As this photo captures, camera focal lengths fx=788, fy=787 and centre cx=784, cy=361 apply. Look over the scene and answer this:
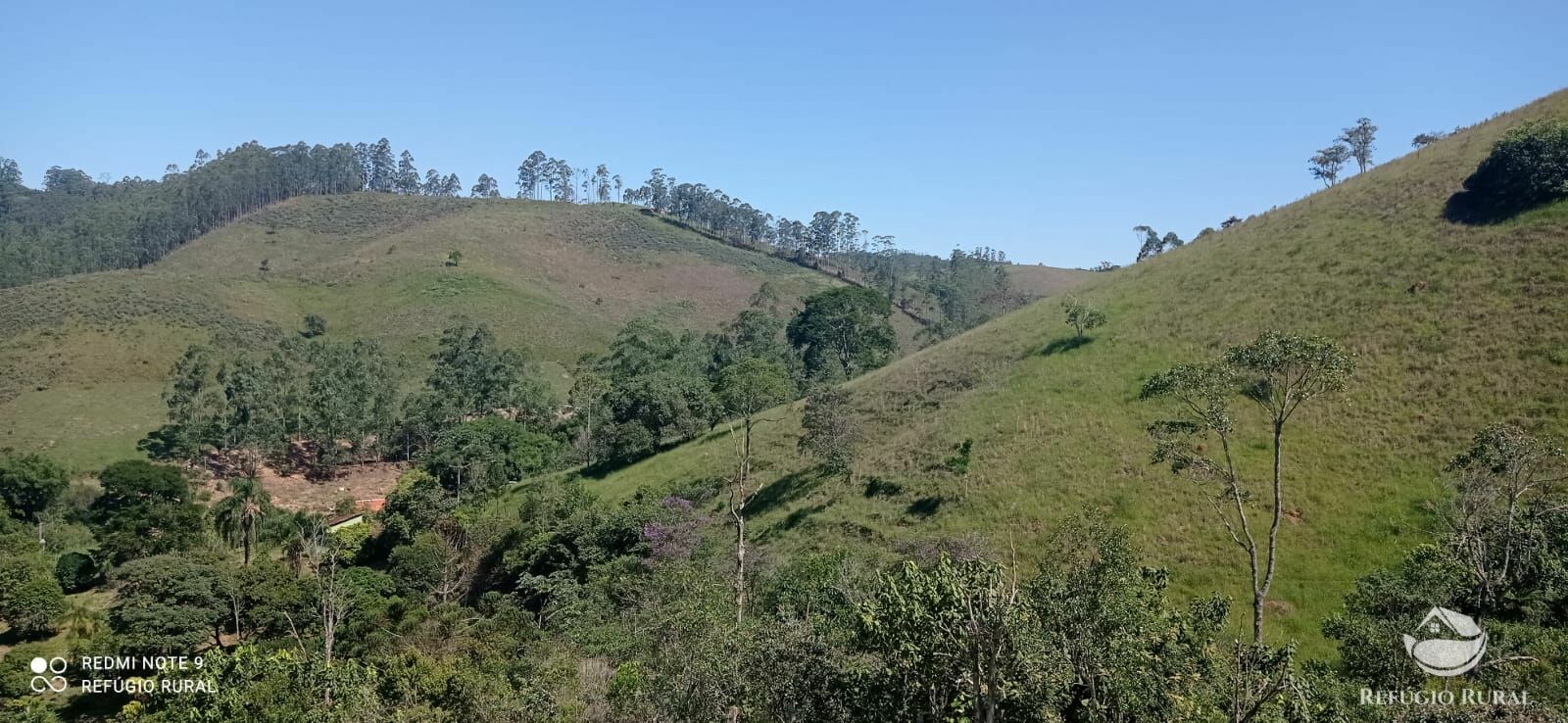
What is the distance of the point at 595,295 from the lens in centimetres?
13912

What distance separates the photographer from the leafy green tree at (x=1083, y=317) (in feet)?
173

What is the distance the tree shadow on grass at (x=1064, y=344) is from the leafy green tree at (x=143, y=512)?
5395 cm

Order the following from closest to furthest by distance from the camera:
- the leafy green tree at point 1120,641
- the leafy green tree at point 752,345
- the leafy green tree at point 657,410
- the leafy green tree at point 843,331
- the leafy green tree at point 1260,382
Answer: the leafy green tree at point 1120,641
the leafy green tree at point 1260,382
the leafy green tree at point 657,410
the leafy green tree at point 843,331
the leafy green tree at point 752,345

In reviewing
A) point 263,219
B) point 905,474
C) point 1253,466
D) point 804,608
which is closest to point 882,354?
point 905,474

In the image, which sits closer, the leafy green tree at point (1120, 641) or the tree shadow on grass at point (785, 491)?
the leafy green tree at point (1120, 641)

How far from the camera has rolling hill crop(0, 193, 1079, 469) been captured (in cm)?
8075

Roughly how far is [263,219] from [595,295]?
83.9 m

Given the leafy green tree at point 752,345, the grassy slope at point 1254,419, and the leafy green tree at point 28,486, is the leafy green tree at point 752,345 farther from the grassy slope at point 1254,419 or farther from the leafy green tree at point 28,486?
the leafy green tree at point 28,486

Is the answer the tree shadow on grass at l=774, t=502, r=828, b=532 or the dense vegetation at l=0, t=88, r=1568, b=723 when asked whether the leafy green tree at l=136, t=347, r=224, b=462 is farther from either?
the tree shadow on grass at l=774, t=502, r=828, b=532

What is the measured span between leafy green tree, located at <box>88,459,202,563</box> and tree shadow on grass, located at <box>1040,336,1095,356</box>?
53.9m

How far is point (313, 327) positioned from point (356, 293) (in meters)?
14.3

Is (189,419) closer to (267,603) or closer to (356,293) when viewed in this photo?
(267,603)

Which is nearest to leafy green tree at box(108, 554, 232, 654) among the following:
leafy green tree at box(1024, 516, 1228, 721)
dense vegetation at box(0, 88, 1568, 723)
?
dense vegetation at box(0, 88, 1568, 723)

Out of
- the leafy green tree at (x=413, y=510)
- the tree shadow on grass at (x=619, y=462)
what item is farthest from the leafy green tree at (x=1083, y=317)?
the leafy green tree at (x=413, y=510)
